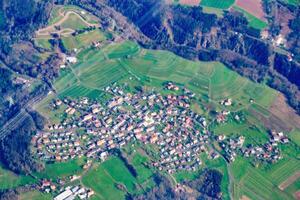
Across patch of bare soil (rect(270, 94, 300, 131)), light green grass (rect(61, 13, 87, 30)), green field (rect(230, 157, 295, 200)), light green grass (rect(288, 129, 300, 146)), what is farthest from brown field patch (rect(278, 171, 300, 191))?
light green grass (rect(61, 13, 87, 30))

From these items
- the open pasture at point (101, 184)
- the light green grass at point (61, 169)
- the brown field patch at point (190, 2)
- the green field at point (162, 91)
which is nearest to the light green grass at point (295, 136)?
the green field at point (162, 91)

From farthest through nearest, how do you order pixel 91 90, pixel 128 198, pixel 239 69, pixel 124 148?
pixel 239 69 → pixel 91 90 → pixel 124 148 → pixel 128 198

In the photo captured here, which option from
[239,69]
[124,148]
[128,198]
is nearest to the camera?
[128,198]

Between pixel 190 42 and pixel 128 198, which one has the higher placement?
pixel 190 42

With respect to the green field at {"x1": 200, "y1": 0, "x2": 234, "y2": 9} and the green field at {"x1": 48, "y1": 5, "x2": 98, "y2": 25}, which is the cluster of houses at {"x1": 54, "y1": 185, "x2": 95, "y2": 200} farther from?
the green field at {"x1": 200, "y1": 0, "x2": 234, "y2": 9}

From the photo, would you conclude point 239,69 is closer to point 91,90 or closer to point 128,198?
point 91,90

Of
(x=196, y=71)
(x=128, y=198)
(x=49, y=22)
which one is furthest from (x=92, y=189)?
(x=49, y=22)

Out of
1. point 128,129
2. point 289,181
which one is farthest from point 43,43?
point 289,181
